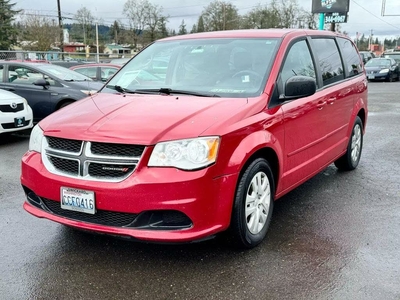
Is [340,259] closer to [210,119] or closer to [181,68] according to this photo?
[210,119]

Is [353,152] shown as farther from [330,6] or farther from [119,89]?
[330,6]

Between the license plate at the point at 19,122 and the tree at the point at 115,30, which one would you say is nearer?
the license plate at the point at 19,122

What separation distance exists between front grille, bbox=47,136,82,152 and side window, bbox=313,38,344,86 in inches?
109

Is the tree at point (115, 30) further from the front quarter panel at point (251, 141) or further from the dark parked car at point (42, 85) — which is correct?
the front quarter panel at point (251, 141)

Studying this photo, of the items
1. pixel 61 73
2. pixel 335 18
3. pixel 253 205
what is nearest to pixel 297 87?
pixel 253 205

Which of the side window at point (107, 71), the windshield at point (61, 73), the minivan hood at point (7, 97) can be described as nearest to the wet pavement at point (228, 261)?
the minivan hood at point (7, 97)

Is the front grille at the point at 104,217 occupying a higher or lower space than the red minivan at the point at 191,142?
lower

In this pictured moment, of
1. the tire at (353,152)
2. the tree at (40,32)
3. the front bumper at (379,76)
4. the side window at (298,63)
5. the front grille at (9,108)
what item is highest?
the tree at (40,32)

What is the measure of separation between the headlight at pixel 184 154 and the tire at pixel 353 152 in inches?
124

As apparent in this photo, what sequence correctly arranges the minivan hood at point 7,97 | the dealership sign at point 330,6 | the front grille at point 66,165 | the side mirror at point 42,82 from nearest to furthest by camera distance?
the front grille at point 66,165 → the minivan hood at point 7,97 → the side mirror at point 42,82 → the dealership sign at point 330,6

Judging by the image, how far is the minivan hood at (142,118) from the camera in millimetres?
2977

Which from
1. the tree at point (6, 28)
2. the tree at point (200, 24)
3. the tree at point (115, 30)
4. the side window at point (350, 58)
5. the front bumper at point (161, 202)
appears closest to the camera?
the front bumper at point (161, 202)

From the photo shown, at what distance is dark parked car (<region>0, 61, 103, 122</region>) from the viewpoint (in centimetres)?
877

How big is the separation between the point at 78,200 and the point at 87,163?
272mm
